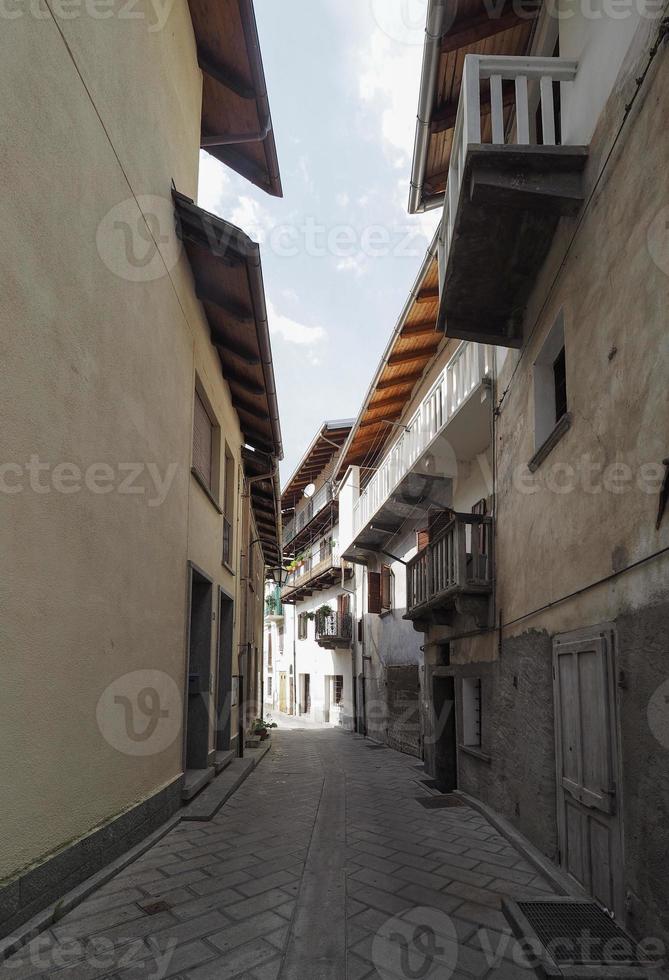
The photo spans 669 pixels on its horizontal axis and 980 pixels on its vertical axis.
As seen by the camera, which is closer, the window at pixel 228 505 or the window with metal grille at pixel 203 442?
the window with metal grille at pixel 203 442

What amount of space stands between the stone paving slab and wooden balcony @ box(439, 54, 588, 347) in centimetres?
522

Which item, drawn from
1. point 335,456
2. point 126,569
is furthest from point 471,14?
point 335,456

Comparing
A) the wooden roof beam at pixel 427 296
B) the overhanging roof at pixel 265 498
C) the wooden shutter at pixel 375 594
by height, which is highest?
the wooden roof beam at pixel 427 296

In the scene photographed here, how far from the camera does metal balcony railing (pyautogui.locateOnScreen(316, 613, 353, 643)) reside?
A: 24.6m

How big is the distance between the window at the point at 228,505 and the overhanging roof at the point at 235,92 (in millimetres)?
4443

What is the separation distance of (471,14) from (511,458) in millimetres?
4698

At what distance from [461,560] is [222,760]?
15.8 feet

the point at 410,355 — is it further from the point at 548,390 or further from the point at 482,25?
the point at 548,390

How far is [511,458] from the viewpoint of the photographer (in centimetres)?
798

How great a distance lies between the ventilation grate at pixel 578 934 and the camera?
375 centimetres

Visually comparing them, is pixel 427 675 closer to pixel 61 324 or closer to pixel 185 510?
pixel 185 510

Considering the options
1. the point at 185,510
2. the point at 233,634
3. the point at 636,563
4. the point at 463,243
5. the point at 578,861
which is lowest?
the point at 578,861

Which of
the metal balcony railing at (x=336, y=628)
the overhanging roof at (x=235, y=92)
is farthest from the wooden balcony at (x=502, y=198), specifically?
the metal balcony railing at (x=336, y=628)

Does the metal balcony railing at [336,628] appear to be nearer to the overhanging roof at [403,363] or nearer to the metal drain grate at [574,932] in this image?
the overhanging roof at [403,363]
